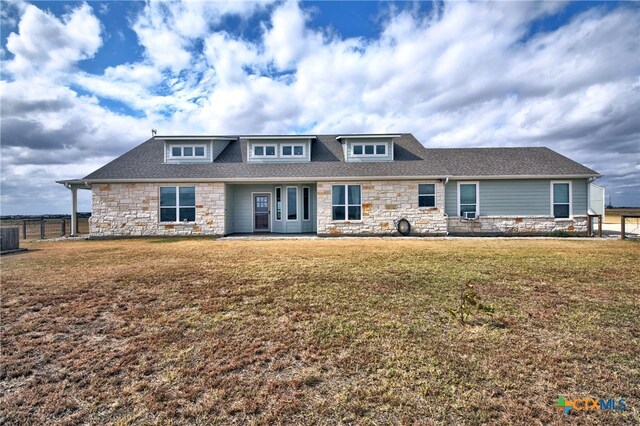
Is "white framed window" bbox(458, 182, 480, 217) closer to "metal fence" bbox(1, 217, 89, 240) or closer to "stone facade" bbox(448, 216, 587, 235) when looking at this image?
"stone facade" bbox(448, 216, 587, 235)

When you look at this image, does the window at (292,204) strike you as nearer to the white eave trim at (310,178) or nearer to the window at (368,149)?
the white eave trim at (310,178)

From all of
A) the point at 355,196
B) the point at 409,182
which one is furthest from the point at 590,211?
the point at 355,196

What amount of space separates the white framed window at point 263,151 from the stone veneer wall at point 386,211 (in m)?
3.67

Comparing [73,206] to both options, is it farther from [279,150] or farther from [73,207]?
[279,150]

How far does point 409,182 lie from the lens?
1413cm

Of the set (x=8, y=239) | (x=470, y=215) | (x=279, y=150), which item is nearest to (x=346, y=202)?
(x=279, y=150)

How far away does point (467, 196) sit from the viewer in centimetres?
1465

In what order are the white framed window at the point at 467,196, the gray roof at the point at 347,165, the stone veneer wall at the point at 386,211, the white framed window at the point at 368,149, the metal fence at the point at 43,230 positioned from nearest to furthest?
the stone veneer wall at the point at 386,211 < the gray roof at the point at 347,165 < the white framed window at the point at 467,196 < the metal fence at the point at 43,230 < the white framed window at the point at 368,149

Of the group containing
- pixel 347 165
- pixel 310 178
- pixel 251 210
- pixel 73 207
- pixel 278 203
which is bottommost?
pixel 251 210

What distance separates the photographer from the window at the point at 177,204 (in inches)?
564

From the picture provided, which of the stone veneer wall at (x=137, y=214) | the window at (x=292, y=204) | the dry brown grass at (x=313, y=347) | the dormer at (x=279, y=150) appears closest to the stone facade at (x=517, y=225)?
the window at (x=292, y=204)

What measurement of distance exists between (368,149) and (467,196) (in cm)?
551

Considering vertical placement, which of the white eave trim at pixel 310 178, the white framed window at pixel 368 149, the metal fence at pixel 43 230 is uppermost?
the white framed window at pixel 368 149

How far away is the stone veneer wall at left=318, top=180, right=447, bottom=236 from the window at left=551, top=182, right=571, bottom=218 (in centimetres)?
558
